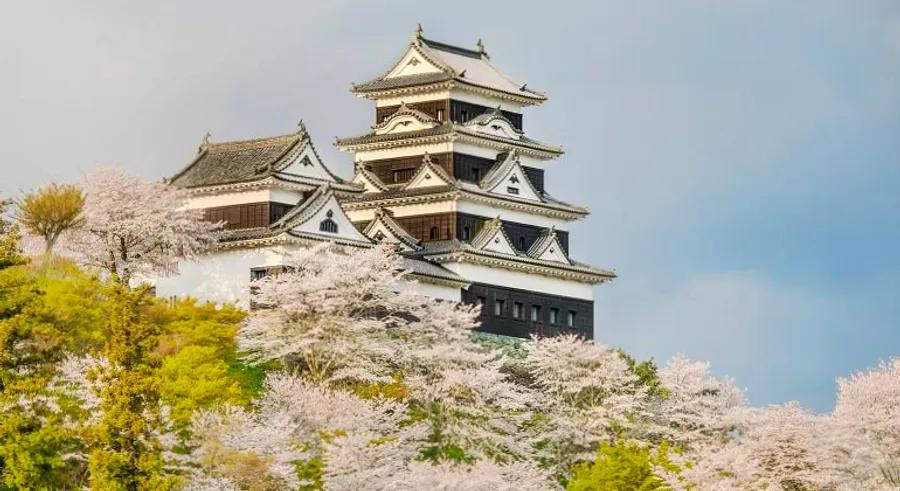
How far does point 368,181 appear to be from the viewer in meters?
75.8

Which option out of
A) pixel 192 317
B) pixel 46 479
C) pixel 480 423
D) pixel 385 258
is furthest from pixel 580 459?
pixel 46 479

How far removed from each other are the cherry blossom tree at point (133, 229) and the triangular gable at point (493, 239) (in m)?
10.5

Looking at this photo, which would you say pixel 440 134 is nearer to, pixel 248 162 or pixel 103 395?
pixel 248 162

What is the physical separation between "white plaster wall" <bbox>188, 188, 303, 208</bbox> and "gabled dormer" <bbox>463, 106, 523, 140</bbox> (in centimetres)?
1047

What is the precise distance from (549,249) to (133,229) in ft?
54.1

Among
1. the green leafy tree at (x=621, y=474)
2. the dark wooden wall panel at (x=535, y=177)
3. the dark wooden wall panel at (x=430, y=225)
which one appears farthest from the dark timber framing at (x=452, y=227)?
the green leafy tree at (x=621, y=474)

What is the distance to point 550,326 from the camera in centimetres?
7356

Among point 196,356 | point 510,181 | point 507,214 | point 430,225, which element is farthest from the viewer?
point 510,181

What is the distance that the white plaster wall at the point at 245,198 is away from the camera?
218 ft

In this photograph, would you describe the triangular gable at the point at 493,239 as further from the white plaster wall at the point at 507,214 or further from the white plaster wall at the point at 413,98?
the white plaster wall at the point at 413,98

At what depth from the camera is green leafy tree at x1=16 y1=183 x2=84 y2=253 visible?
61969 mm

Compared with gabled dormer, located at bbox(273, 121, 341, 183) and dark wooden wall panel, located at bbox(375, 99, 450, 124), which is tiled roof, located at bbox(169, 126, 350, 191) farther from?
dark wooden wall panel, located at bbox(375, 99, 450, 124)

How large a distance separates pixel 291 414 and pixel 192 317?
7668 millimetres

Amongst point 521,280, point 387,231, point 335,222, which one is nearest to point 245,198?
point 335,222
